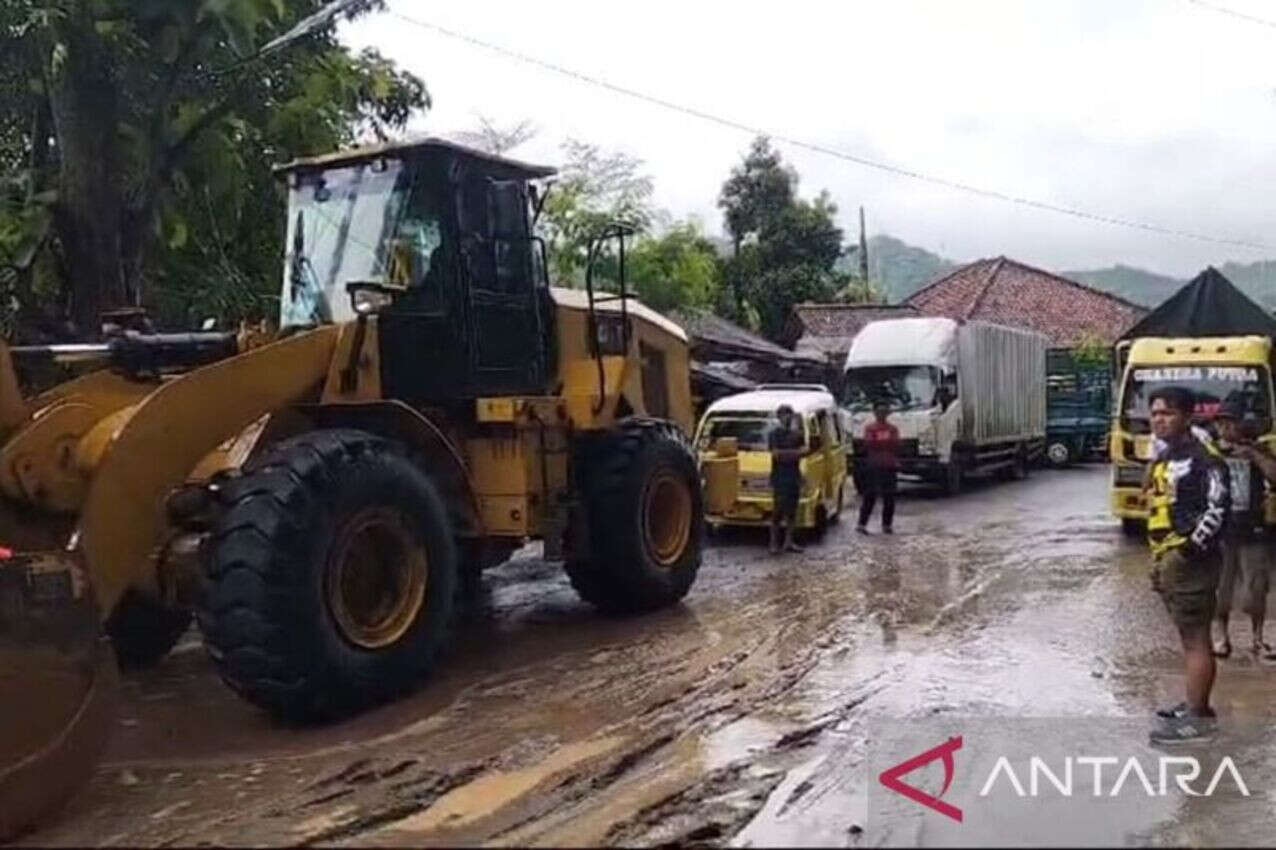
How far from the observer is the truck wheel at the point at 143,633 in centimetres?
859

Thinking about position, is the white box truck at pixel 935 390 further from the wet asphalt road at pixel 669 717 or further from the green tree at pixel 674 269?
the green tree at pixel 674 269

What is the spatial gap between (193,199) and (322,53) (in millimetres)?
2185

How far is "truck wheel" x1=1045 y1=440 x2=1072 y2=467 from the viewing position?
2969 cm

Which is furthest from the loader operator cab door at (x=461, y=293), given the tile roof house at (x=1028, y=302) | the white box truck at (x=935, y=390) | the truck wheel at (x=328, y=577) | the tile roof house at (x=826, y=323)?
the tile roof house at (x=1028, y=302)

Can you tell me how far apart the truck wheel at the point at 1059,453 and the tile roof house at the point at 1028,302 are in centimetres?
1722

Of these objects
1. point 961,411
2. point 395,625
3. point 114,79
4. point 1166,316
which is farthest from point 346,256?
point 961,411

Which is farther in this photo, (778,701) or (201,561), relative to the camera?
(778,701)

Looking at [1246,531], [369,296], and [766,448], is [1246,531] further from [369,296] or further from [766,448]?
[766,448]

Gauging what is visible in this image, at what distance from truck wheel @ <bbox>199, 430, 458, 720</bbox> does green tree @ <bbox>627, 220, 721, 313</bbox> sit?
87.9ft

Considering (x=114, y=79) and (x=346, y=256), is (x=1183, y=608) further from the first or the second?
(x=114, y=79)

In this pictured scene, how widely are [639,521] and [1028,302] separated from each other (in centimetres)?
4333

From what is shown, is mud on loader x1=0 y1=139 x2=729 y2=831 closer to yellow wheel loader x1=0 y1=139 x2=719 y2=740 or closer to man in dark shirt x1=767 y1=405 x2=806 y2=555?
yellow wheel loader x1=0 y1=139 x2=719 y2=740

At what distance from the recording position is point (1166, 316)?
55.7 ft

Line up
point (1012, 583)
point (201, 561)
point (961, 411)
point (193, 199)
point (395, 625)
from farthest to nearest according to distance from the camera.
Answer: point (961, 411) → point (193, 199) → point (1012, 583) → point (395, 625) → point (201, 561)
